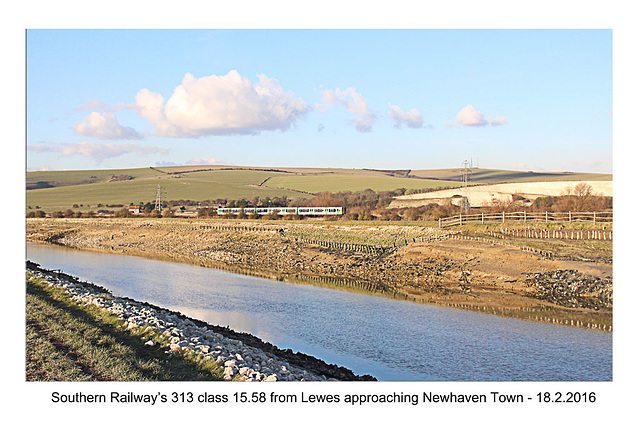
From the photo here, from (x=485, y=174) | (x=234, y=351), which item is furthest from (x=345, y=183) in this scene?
(x=234, y=351)

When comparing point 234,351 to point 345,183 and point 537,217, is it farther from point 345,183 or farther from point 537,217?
point 345,183

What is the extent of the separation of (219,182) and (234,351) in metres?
117

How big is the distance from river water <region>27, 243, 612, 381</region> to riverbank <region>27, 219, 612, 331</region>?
5.70 feet

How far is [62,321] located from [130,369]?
4.37 metres

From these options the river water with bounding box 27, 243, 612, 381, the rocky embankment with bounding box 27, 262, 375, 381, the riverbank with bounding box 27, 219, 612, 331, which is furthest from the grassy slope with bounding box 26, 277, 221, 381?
the riverbank with bounding box 27, 219, 612, 331

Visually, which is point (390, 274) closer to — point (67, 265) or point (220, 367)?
point (220, 367)

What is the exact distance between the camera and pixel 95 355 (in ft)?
31.3

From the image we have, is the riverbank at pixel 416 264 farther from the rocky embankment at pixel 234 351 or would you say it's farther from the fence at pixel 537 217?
the rocky embankment at pixel 234 351

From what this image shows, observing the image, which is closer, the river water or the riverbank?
the river water

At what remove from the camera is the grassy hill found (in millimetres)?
99688

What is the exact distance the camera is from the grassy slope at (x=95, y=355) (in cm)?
874

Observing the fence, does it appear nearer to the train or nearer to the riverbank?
the riverbank
